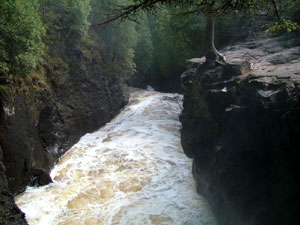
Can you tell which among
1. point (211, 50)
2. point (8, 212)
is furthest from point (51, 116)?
point (211, 50)

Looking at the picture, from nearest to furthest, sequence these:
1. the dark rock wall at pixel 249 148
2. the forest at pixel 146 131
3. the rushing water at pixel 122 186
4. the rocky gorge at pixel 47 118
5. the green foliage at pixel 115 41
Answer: the dark rock wall at pixel 249 148 < the forest at pixel 146 131 < the rushing water at pixel 122 186 < the rocky gorge at pixel 47 118 < the green foliage at pixel 115 41

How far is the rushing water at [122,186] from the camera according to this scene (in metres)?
8.19

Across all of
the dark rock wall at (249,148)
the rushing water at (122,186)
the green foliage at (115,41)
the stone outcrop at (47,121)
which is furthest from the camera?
the green foliage at (115,41)

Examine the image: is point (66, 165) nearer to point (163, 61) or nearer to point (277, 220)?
point (277, 220)

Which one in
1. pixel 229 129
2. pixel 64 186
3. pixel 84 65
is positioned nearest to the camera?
pixel 229 129

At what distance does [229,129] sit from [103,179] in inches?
207

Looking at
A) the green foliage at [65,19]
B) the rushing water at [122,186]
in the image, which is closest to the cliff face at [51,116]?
the rushing water at [122,186]

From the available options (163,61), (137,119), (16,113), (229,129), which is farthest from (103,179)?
(163,61)

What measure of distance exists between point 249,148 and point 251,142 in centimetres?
15

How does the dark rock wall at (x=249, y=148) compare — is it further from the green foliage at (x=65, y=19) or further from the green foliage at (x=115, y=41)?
the green foliage at (x=115, y=41)

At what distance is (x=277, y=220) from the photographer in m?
5.43

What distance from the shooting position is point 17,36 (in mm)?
8680

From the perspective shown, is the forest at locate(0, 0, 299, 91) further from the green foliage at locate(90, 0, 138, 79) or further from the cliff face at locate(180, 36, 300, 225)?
the cliff face at locate(180, 36, 300, 225)

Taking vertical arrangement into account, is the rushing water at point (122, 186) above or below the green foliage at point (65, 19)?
below
